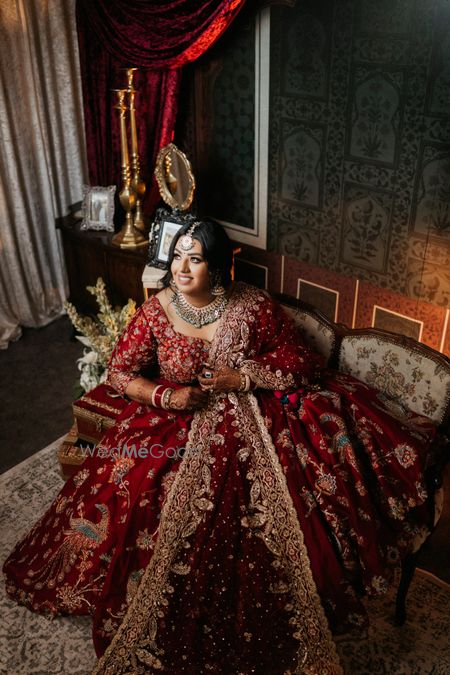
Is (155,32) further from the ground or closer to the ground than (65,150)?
further from the ground

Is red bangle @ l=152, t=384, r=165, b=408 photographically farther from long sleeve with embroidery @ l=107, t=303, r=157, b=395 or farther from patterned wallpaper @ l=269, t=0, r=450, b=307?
patterned wallpaper @ l=269, t=0, r=450, b=307

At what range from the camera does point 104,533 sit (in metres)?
2.10

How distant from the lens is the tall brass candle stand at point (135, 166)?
3.30 m

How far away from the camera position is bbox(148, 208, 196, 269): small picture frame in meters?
3.27

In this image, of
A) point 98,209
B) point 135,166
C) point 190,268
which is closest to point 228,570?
point 190,268

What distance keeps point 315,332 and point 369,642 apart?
1096 mm

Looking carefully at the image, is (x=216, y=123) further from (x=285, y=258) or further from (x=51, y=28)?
(x=51, y=28)

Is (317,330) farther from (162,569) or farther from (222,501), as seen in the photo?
(162,569)

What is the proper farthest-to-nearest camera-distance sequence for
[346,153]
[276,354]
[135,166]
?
[135,166]
[346,153]
[276,354]

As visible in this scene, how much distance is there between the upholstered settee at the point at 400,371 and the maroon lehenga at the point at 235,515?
0.07 meters

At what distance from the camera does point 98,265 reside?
378 centimetres

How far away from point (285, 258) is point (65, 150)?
5.38ft

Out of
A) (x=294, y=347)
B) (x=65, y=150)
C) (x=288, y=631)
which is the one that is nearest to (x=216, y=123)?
(x=65, y=150)

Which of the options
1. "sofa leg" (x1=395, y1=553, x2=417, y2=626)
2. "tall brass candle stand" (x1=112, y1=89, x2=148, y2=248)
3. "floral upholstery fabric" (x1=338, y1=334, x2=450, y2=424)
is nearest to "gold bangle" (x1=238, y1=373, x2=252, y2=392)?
"floral upholstery fabric" (x1=338, y1=334, x2=450, y2=424)
